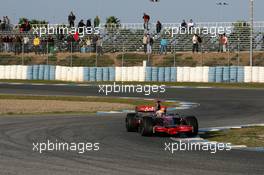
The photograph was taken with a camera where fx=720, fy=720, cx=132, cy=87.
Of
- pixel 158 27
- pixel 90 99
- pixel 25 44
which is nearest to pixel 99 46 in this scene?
pixel 158 27

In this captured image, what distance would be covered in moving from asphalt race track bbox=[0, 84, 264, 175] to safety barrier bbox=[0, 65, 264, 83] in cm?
1313

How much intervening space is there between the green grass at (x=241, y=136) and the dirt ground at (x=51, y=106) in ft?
29.8

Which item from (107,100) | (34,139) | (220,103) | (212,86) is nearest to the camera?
(34,139)

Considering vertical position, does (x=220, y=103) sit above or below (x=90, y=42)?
below

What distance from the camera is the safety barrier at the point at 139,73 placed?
40844 millimetres

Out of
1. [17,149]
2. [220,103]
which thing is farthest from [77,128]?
[220,103]

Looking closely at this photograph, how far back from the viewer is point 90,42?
165 feet

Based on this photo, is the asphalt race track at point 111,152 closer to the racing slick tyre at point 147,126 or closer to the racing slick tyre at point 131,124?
the racing slick tyre at point 147,126

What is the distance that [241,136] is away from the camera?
56.7 ft

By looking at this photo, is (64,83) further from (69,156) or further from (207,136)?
(69,156)

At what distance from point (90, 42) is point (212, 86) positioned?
523 inches

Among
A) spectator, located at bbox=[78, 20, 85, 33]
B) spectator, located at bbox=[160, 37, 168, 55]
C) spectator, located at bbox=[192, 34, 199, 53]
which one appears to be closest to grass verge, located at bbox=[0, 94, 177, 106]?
spectator, located at bbox=[192, 34, 199, 53]

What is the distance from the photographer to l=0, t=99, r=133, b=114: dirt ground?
87.2 ft

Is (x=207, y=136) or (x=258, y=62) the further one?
(x=258, y=62)
